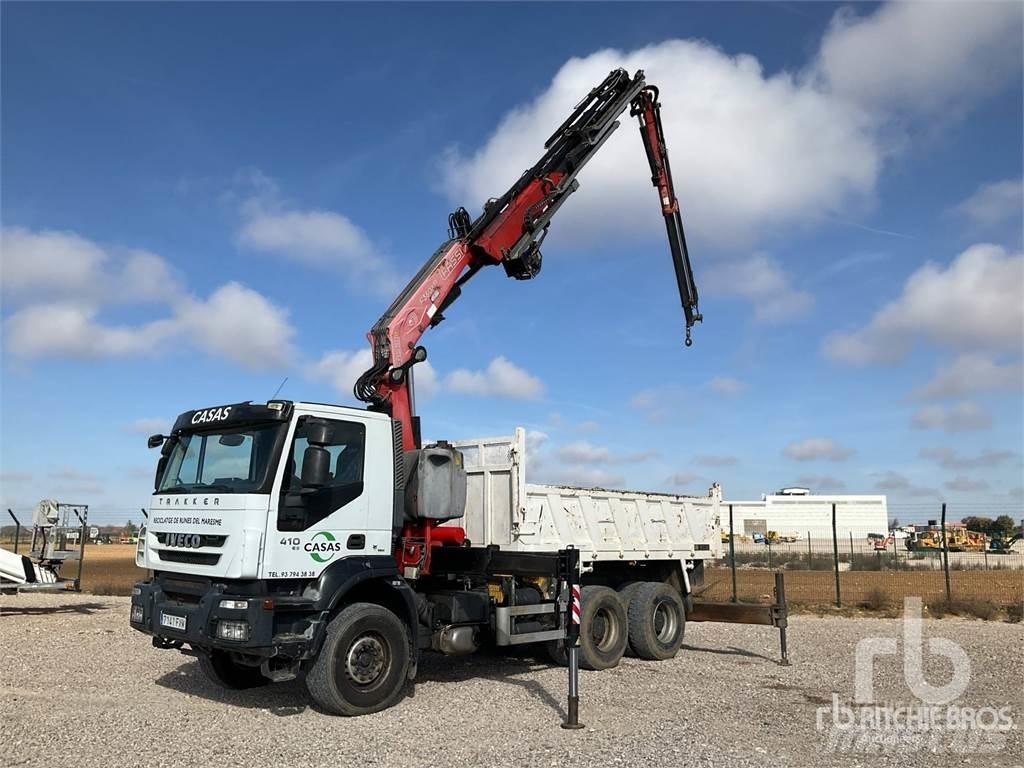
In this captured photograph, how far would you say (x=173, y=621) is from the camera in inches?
318

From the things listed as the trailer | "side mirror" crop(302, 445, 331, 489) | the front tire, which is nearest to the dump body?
the front tire

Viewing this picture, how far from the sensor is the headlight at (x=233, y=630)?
7520 millimetres

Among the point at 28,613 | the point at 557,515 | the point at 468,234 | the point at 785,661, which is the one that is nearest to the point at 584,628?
the point at 557,515

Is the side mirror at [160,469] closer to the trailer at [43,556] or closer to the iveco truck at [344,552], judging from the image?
the iveco truck at [344,552]

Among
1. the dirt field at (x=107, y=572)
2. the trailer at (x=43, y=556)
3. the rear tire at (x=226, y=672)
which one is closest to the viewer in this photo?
the rear tire at (x=226, y=672)

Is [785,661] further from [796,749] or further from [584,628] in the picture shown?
[796,749]

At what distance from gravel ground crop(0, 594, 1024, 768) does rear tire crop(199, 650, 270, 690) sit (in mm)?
207

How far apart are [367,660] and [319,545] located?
1.26 meters

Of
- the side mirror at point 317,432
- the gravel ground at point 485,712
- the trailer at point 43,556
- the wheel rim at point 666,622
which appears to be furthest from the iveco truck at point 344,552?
the trailer at point 43,556

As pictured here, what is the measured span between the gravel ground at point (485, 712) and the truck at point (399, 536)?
0.49 meters

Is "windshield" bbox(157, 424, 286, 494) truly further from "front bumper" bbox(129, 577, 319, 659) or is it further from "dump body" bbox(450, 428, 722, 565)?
"dump body" bbox(450, 428, 722, 565)

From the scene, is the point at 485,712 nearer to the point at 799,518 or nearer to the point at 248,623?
the point at 248,623

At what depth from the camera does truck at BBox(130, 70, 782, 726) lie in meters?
7.86

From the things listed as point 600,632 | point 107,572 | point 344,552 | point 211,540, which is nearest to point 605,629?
point 600,632
